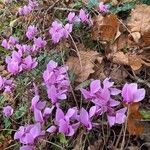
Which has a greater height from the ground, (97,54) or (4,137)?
(97,54)

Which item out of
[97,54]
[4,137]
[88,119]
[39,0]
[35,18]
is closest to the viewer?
[88,119]

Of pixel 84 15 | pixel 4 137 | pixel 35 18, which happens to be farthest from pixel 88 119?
pixel 35 18

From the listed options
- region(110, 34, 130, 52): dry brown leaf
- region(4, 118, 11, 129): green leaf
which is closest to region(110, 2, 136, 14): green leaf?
region(110, 34, 130, 52): dry brown leaf

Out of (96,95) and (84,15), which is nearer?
(96,95)

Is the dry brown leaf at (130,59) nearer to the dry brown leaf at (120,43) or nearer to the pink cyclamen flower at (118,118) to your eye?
the dry brown leaf at (120,43)

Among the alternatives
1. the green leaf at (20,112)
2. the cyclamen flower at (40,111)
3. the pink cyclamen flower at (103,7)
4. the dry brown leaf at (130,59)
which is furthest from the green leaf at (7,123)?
the pink cyclamen flower at (103,7)

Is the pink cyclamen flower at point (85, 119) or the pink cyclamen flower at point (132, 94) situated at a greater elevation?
the pink cyclamen flower at point (132, 94)

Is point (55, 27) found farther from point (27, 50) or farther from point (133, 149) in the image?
point (133, 149)

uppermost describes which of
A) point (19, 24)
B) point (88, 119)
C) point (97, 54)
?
point (88, 119)
